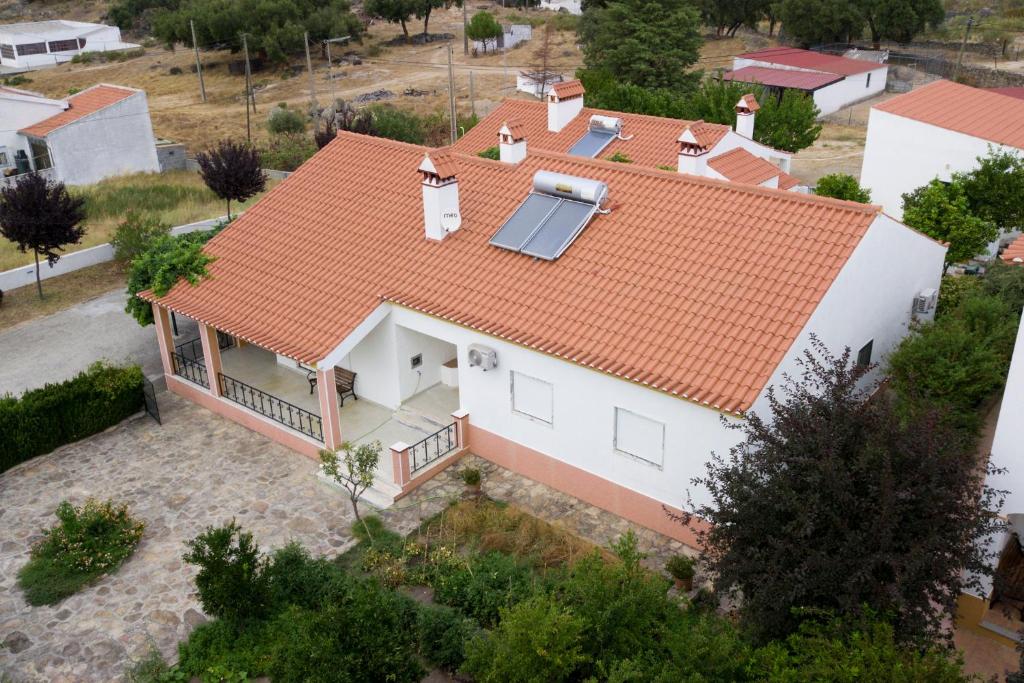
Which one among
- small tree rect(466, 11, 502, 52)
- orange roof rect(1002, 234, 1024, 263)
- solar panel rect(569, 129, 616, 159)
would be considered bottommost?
small tree rect(466, 11, 502, 52)

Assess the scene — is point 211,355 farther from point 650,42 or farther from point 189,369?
point 650,42

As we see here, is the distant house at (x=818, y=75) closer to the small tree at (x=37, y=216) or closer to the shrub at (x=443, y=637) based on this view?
the small tree at (x=37, y=216)

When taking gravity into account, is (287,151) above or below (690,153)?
below

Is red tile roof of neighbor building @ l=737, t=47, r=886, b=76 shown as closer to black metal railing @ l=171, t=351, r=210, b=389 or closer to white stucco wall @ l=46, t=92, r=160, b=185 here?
white stucco wall @ l=46, t=92, r=160, b=185

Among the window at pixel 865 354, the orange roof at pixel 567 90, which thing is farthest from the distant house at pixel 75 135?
the window at pixel 865 354

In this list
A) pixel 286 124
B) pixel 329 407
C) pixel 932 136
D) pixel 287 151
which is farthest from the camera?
pixel 286 124

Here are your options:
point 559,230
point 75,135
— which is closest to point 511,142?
point 559,230

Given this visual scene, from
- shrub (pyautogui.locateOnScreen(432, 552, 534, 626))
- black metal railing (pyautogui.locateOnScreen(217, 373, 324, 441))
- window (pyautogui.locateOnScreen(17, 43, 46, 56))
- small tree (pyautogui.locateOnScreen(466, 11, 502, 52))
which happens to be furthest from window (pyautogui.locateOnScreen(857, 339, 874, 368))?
window (pyautogui.locateOnScreen(17, 43, 46, 56))
